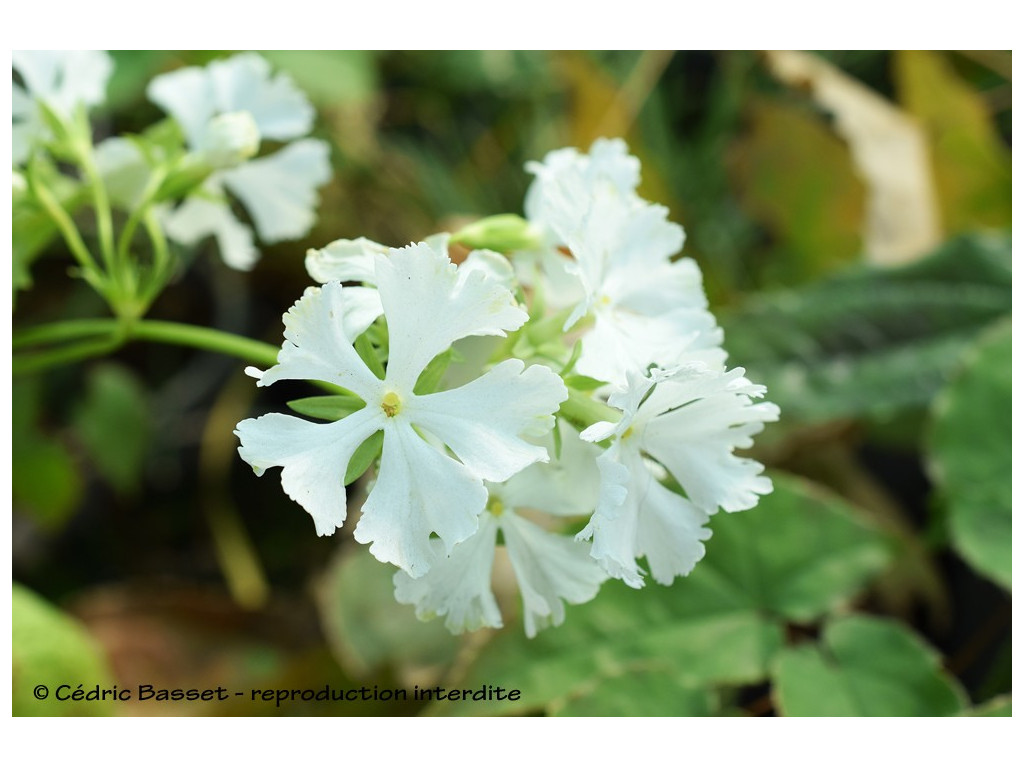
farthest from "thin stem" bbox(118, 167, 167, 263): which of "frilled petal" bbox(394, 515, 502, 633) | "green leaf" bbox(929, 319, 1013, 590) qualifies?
"green leaf" bbox(929, 319, 1013, 590)

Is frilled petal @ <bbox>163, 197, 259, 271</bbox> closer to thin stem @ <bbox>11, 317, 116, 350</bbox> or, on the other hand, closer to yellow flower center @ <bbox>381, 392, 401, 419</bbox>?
thin stem @ <bbox>11, 317, 116, 350</bbox>

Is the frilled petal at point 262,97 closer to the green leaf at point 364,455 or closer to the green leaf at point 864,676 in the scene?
the green leaf at point 364,455

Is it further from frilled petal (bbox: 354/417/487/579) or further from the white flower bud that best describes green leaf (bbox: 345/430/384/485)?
the white flower bud

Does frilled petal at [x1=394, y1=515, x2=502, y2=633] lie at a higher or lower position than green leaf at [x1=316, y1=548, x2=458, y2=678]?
lower

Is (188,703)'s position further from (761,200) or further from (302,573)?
(761,200)

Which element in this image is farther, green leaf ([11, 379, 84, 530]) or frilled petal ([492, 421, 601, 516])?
green leaf ([11, 379, 84, 530])

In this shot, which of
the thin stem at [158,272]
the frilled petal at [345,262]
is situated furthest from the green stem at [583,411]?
the thin stem at [158,272]

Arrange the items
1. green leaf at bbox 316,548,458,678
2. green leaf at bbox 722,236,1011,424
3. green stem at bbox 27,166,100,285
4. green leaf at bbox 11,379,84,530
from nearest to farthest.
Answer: green stem at bbox 27,166,100,285
green leaf at bbox 316,548,458,678
green leaf at bbox 722,236,1011,424
green leaf at bbox 11,379,84,530

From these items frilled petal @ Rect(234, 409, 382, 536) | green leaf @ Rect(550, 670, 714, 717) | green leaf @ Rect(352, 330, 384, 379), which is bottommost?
green leaf @ Rect(550, 670, 714, 717)

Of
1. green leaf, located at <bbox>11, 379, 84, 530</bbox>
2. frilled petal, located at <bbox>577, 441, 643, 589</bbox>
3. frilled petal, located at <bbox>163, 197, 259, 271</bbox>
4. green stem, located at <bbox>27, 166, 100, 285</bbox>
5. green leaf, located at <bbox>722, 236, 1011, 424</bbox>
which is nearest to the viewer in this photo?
frilled petal, located at <bbox>577, 441, 643, 589</bbox>
